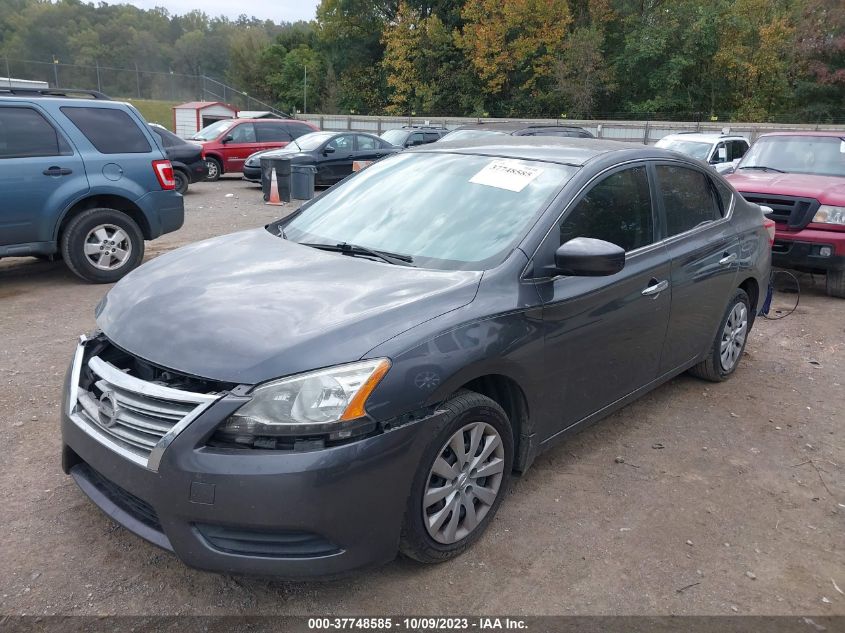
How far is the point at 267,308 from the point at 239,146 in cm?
1598

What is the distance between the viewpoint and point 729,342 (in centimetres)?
496

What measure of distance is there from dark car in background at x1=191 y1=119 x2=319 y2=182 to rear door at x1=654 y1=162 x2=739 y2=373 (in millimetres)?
14940

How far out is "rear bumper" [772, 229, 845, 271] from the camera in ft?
23.9

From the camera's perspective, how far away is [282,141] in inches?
723

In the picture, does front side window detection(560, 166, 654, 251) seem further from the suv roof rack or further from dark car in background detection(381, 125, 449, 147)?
dark car in background detection(381, 125, 449, 147)

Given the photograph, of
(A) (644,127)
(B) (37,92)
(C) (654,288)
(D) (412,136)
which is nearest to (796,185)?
(C) (654,288)

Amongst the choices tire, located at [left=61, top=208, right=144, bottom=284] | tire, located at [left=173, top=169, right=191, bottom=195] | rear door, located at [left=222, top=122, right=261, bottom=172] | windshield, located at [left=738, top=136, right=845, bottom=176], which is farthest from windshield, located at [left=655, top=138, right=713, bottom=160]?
rear door, located at [left=222, top=122, right=261, bottom=172]

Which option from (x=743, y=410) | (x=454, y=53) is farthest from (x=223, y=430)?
(x=454, y=53)

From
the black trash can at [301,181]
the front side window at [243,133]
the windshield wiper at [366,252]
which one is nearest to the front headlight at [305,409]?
the windshield wiper at [366,252]

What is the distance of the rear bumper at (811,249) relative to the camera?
7.29 m

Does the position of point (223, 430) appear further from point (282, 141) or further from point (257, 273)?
point (282, 141)

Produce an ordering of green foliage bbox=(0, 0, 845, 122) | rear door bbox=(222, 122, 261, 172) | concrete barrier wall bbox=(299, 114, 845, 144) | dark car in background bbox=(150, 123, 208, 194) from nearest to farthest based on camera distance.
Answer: dark car in background bbox=(150, 123, 208, 194)
rear door bbox=(222, 122, 261, 172)
concrete barrier wall bbox=(299, 114, 845, 144)
green foliage bbox=(0, 0, 845, 122)

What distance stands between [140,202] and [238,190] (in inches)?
357

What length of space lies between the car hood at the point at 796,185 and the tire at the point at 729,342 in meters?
3.15
